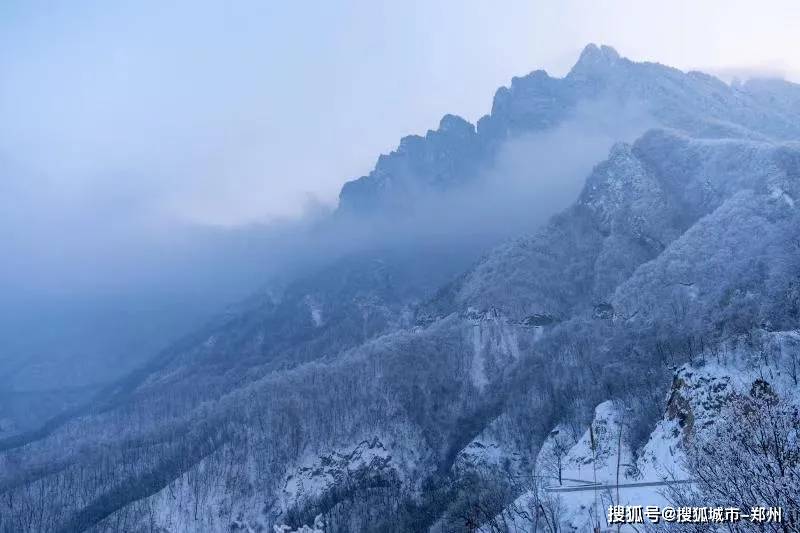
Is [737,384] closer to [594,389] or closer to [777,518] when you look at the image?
[777,518]

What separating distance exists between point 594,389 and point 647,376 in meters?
21.1

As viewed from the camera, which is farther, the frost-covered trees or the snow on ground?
the snow on ground

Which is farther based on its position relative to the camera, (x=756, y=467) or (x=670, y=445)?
(x=670, y=445)

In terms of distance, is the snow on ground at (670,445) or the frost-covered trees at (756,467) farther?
the snow on ground at (670,445)

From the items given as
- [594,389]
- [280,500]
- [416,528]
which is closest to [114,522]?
[280,500]

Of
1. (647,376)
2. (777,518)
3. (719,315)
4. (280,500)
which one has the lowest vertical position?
(280,500)

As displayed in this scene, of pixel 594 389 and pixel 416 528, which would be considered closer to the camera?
pixel 416 528

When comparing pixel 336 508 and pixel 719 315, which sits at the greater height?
pixel 719 315

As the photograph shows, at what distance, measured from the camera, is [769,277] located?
18388cm

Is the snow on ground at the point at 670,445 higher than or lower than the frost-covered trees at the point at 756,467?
lower

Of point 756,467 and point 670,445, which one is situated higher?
point 756,467

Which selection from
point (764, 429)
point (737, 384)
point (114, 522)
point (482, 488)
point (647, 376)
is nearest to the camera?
point (764, 429)

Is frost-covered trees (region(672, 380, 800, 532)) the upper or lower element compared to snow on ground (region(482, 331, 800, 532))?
upper

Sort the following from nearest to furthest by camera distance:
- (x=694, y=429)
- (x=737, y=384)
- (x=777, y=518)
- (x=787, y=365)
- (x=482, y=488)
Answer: (x=777, y=518) < (x=694, y=429) < (x=737, y=384) < (x=787, y=365) < (x=482, y=488)
